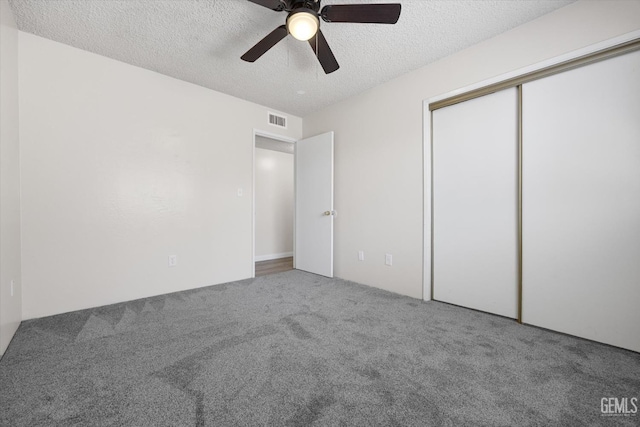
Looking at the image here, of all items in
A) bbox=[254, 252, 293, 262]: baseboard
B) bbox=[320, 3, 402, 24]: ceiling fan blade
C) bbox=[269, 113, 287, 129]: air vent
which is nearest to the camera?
bbox=[320, 3, 402, 24]: ceiling fan blade

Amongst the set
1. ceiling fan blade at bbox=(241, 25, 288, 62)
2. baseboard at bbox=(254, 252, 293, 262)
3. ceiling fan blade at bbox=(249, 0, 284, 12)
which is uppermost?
ceiling fan blade at bbox=(249, 0, 284, 12)

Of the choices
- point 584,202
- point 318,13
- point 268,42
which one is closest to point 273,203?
point 268,42

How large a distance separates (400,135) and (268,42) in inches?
67.0

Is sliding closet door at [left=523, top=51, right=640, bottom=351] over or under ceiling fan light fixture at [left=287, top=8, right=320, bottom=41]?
under

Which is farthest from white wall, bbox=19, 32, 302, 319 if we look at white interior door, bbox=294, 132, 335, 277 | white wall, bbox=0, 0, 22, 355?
white interior door, bbox=294, 132, 335, 277

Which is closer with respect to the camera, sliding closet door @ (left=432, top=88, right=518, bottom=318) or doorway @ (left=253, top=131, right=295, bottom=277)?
sliding closet door @ (left=432, top=88, right=518, bottom=318)

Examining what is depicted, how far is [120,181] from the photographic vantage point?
2664 mm

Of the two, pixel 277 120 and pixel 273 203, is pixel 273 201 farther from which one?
pixel 277 120

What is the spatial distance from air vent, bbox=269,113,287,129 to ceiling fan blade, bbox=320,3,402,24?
7.76 ft

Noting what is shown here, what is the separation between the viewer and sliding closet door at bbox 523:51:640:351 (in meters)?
1.75

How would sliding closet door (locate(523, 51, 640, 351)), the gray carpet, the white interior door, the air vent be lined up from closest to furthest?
the gray carpet < sliding closet door (locate(523, 51, 640, 351)) < the white interior door < the air vent

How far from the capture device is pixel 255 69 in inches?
110

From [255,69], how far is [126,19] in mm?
1115

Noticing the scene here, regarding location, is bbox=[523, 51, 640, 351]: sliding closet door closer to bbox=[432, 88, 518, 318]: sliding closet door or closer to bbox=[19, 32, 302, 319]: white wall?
bbox=[432, 88, 518, 318]: sliding closet door
